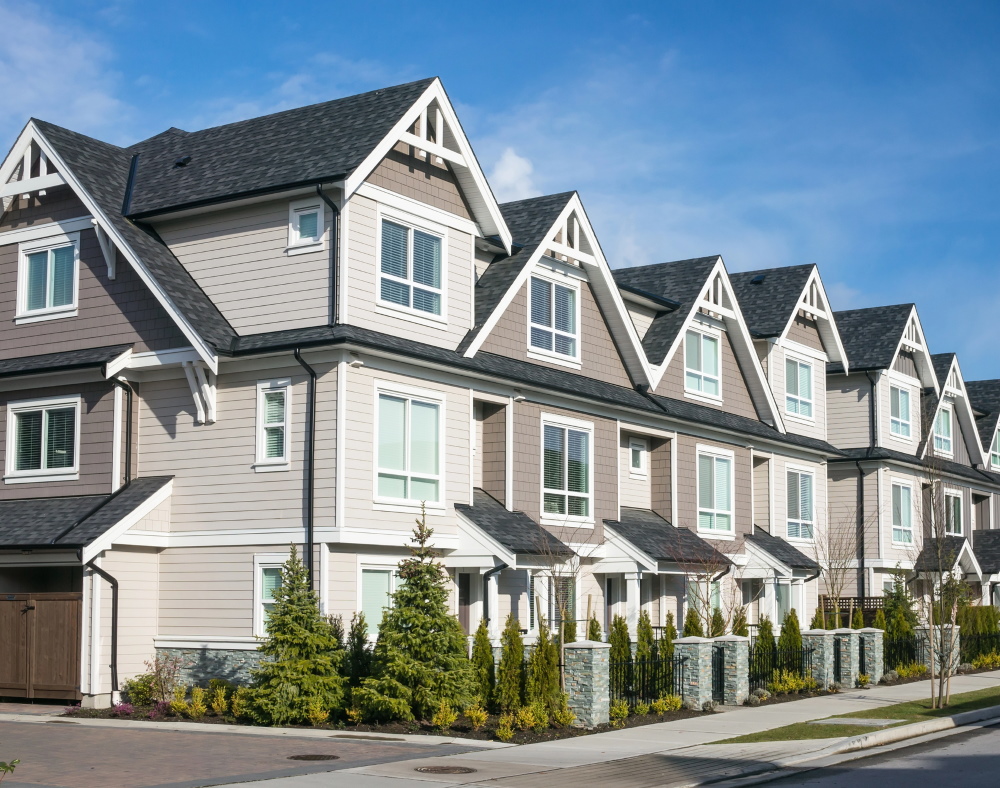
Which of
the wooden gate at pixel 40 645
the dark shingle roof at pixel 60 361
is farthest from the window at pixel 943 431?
the wooden gate at pixel 40 645

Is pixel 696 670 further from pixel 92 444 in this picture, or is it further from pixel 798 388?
pixel 798 388

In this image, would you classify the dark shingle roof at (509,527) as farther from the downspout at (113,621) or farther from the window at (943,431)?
the window at (943,431)

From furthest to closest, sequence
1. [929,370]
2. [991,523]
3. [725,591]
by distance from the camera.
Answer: [991,523]
[929,370]
[725,591]

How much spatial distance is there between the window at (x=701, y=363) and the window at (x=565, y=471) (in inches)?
231

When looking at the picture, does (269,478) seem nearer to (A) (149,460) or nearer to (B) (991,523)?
(A) (149,460)

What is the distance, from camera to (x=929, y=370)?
156 ft

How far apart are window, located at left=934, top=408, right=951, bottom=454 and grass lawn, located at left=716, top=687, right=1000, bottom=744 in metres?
21.8

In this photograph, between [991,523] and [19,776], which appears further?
[991,523]

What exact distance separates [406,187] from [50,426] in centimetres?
872

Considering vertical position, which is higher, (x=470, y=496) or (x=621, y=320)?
→ (x=621, y=320)

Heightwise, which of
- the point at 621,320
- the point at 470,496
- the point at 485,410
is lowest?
the point at 470,496

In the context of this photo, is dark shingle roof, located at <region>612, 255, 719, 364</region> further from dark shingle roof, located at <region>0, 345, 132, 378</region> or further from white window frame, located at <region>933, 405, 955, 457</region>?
white window frame, located at <region>933, 405, 955, 457</region>

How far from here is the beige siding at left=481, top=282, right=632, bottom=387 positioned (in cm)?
2764

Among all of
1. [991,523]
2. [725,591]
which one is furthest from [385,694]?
[991,523]
